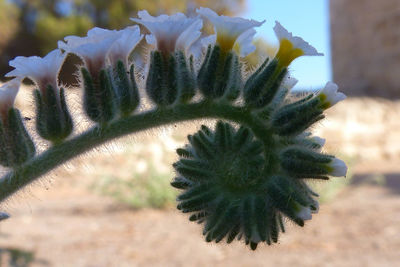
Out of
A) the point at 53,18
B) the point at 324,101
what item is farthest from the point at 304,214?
the point at 53,18

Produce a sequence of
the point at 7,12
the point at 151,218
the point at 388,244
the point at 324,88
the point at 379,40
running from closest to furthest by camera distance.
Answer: the point at 324,88
the point at 388,244
the point at 151,218
the point at 379,40
the point at 7,12

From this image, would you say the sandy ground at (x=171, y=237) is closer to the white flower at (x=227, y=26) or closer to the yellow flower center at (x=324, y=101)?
the yellow flower center at (x=324, y=101)

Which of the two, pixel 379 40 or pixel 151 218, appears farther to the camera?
pixel 379 40

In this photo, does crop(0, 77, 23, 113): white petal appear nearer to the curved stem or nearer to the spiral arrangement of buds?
the spiral arrangement of buds

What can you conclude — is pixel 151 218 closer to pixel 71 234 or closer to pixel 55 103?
pixel 71 234

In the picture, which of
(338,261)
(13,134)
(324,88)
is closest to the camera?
(13,134)

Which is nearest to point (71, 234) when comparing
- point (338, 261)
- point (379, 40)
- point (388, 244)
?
point (338, 261)

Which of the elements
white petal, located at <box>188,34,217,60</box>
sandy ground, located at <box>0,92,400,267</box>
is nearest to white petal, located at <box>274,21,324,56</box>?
white petal, located at <box>188,34,217,60</box>
